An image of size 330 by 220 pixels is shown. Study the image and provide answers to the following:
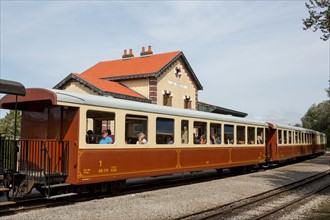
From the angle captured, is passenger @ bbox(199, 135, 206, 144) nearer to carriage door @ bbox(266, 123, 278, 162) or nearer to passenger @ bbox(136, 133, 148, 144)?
passenger @ bbox(136, 133, 148, 144)

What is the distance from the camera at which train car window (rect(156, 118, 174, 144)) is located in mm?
11492

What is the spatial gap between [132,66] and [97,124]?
21355 millimetres

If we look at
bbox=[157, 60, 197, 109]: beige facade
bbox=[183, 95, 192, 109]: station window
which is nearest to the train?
bbox=[157, 60, 197, 109]: beige facade

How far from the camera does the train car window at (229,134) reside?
15.3m

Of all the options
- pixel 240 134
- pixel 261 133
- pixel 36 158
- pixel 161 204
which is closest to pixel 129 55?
pixel 261 133

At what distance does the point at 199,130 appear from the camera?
535 inches

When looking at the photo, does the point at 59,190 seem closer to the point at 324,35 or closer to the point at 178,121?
the point at 178,121

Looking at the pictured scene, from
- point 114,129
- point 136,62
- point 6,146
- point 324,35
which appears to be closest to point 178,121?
point 114,129

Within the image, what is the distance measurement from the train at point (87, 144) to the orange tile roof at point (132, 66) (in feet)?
51.4

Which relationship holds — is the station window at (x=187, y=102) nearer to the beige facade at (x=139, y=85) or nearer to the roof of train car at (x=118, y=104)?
the beige facade at (x=139, y=85)

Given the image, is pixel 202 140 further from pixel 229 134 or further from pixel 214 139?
pixel 229 134

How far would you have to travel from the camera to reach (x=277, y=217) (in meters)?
8.34

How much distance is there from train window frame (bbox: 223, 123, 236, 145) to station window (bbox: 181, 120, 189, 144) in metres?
2.85

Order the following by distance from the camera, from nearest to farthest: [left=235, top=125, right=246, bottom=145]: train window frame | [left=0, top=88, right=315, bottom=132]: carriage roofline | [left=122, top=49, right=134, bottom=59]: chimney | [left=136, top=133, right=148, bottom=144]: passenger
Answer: [left=0, top=88, right=315, bottom=132]: carriage roofline
[left=136, top=133, right=148, bottom=144]: passenger
[left=235, top=125, right=246, bottom=145]: train window frame
[left=122, top=49, right=134, bottom=59]: chimney
